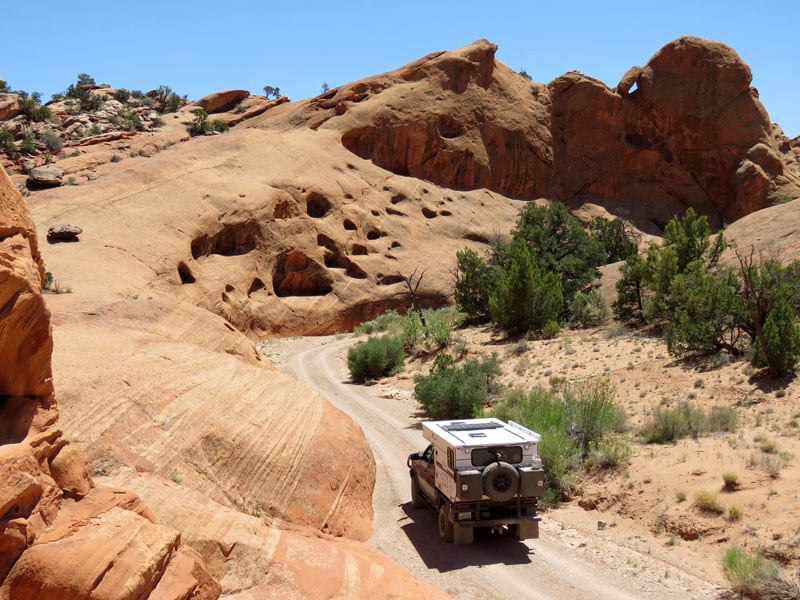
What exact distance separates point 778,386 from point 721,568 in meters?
7.88

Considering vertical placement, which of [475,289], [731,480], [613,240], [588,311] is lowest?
[731,480]

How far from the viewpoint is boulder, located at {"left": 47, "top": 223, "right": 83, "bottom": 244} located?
3139 centimetres

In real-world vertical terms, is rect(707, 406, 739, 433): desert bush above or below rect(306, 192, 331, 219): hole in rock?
below

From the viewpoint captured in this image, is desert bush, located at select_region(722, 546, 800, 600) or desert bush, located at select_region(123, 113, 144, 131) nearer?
desert bush, located at select_region(722, 546, 800, 600)

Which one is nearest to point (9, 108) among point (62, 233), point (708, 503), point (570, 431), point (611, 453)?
point (62, 233)

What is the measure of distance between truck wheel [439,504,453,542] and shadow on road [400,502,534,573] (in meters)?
0.12

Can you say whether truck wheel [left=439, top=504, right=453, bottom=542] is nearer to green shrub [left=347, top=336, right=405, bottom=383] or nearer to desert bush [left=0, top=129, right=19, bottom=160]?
green shrub [left=347, top=336, right=405, bottom=383]

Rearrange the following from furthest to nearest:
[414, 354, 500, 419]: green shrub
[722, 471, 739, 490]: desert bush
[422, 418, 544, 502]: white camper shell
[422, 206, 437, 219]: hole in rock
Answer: [422, 206, 437, 219]: hole in rock < [414, 354, 500, 419]: green shrub < [722, 471, 739, 490]: desert bush < [422, 418, 544, 502]: white camper shell

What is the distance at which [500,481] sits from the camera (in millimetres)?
11445

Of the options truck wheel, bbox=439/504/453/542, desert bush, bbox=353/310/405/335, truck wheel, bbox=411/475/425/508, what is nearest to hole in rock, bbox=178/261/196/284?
desert bush, bbox=353/310/405/335

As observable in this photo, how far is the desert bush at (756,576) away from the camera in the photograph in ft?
30.2

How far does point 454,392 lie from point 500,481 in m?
10.3

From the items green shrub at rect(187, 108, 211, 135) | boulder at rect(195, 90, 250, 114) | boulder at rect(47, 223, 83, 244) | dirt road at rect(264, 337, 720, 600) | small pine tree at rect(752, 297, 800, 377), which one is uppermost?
boulder at rect(195, 90, 250, 114)

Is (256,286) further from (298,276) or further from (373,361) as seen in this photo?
(373,361)
